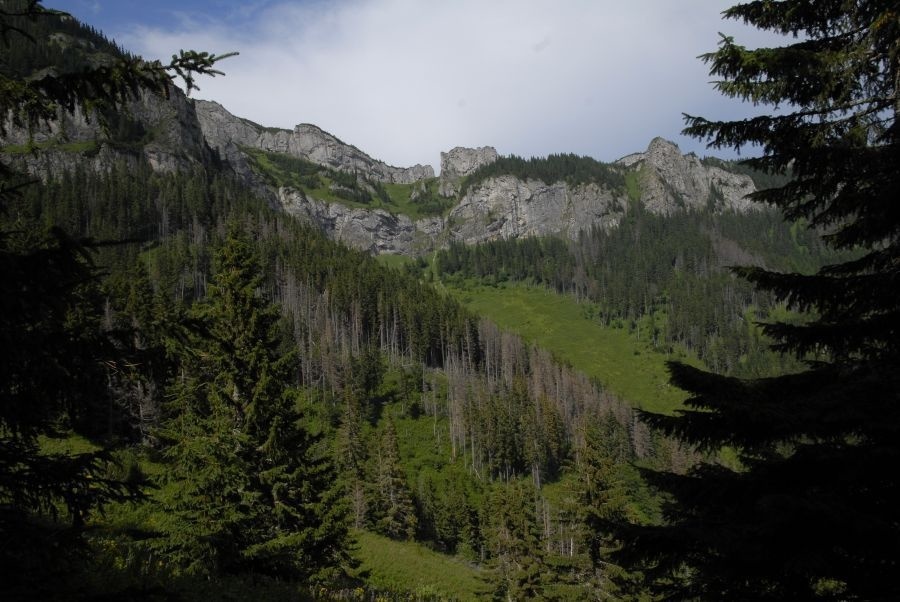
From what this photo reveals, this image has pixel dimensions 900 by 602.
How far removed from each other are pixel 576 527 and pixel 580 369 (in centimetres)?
12093

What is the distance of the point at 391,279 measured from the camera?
135m

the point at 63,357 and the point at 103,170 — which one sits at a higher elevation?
the point at 103,170

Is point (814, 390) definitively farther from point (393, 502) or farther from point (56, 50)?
point (56, 50)

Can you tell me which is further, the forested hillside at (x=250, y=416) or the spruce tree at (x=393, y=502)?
the spruce tree at (x=393, y=502)

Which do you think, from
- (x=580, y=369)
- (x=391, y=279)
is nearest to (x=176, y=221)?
(x=391, y=279)

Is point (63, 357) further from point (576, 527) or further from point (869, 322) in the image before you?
point (576, 527)

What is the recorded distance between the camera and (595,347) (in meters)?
162

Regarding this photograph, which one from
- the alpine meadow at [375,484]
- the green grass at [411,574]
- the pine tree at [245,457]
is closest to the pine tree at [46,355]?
the alpine meadow at [375,484]

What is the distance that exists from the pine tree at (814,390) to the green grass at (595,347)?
119 metres

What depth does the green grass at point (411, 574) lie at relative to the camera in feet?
91.4

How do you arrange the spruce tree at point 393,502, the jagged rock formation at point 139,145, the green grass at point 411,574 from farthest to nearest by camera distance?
the jagged rock formation at point 139,145, the spruce tree at point 393,502, the green grass at point 411,574

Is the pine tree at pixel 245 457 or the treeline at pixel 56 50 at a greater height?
the treeline at pixel 56 50

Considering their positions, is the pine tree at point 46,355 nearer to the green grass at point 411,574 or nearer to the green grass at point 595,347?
the green grass at point 411,574

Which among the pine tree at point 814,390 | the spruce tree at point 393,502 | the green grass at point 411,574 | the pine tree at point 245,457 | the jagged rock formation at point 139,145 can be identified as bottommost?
the spruce tree at point 393,502
